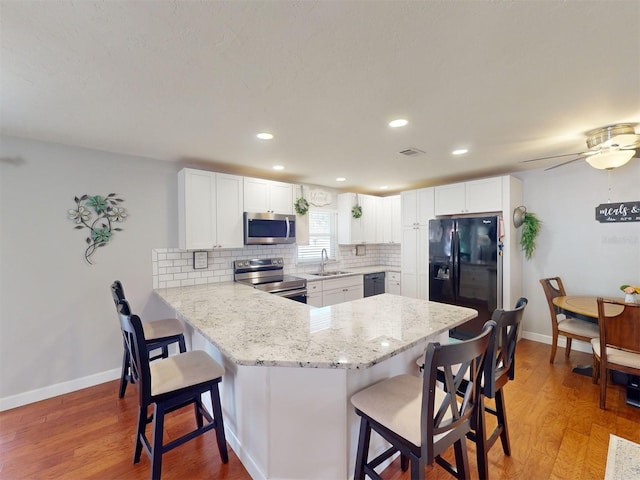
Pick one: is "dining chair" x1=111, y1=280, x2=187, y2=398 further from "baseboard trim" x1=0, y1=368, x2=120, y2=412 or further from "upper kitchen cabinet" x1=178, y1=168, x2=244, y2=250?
"upper kitchen cabinet" x1=178, y1=168, x2=244, y2=250

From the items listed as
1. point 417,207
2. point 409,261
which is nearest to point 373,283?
point 409,261

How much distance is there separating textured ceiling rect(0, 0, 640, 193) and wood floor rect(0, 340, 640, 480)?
239cm

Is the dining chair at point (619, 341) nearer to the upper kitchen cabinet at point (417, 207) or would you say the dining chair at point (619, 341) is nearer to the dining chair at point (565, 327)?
the dining chair at point (565, 327)

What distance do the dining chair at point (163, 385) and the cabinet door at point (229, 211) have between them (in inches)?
68.1

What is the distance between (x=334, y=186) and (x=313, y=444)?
13.0ft

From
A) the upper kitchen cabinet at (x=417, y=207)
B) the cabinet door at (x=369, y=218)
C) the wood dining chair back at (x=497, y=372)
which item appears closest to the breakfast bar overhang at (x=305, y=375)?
the wood dining chair back at (x=497, y=372)

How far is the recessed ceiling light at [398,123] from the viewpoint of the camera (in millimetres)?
2188

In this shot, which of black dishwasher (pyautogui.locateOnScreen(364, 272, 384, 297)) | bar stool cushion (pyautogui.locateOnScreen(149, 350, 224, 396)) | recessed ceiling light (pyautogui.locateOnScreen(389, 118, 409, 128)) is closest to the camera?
bar stool cushion (pyautogui.locateOnScreen(149, 350, 224, 396))

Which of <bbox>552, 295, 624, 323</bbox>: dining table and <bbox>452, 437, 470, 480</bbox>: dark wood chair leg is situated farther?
<bbox>552, 295, 624, 323</bbox>: dining table

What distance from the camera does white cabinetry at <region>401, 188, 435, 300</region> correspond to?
446 cm

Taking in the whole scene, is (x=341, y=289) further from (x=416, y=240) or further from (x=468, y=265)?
(x=468, y=265)

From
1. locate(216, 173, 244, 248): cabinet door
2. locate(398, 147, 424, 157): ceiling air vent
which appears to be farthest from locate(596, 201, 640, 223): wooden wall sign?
locate(216, 173, 244, 248): cabinet door

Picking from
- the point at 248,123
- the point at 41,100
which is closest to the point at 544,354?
the point at 248,123

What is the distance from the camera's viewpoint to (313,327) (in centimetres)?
171
